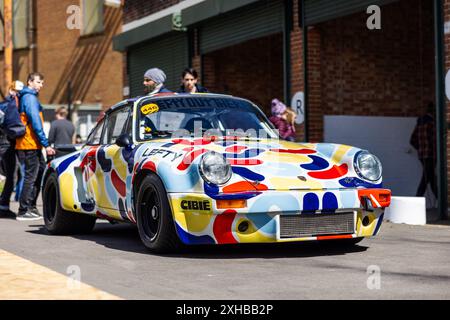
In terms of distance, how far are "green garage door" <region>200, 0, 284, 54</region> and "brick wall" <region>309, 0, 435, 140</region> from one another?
1.00m

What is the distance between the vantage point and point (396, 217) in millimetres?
10414

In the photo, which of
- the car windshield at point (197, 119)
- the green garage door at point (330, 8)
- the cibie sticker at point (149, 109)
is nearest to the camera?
the car windshield at point (197, 119)

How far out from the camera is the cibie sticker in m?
7.97

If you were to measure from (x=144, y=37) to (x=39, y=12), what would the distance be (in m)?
14.9

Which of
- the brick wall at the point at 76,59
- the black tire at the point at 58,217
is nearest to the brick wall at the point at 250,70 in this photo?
the black tire at the point at 58,217

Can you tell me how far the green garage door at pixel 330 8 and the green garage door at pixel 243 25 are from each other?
0.79m

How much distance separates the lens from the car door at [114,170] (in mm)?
7656

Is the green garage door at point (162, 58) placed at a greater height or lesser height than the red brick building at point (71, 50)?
lesser

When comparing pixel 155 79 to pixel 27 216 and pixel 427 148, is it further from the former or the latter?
pixel 427 148

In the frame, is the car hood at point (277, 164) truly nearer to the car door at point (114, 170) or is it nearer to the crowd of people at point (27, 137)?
the car door at point (114, 170)

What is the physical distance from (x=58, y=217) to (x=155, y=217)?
2190mm

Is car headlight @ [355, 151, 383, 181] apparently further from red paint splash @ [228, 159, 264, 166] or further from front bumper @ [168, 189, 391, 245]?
red paint splash @ [228, 159, 264, 166]

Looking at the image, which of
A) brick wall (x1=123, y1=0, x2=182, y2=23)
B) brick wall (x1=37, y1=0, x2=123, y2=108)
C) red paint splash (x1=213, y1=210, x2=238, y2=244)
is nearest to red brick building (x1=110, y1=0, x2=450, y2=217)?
brick wall (x1=123, y1=0, x2=182, y2=23)

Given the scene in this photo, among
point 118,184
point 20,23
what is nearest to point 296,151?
point 118,184
